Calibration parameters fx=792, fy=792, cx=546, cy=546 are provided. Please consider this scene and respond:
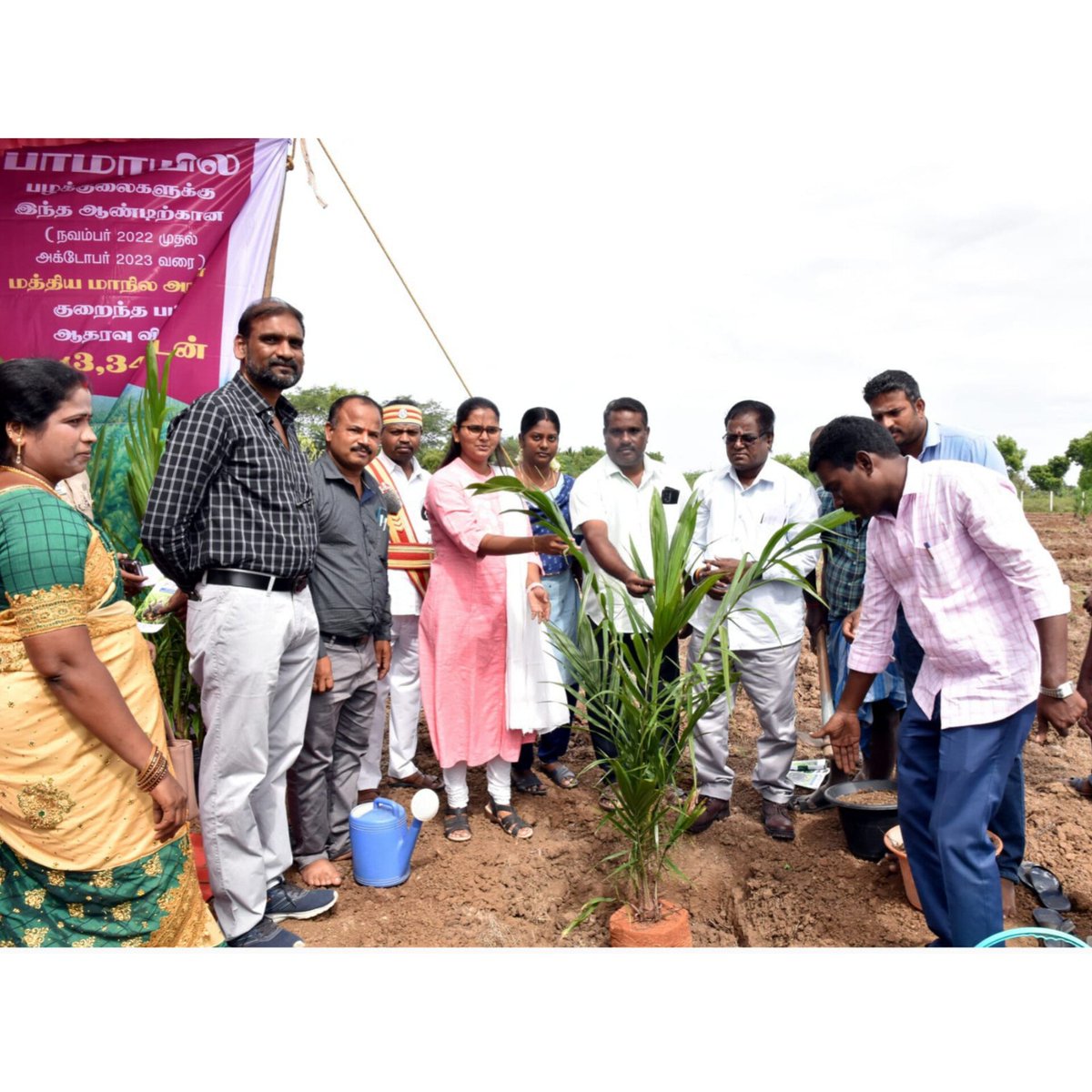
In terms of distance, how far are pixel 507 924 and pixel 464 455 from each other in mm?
1795

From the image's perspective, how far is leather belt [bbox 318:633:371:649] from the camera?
2.95 m

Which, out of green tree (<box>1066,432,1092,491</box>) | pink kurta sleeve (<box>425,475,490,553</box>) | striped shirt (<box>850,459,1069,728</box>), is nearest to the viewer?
striped shirt (<box>850,459,1069,728</box>)

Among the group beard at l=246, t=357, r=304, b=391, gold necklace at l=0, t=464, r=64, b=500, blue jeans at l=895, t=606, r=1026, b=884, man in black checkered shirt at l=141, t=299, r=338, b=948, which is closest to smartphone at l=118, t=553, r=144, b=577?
man in black checkered shirt at l=141, t=299, r=338, b=948

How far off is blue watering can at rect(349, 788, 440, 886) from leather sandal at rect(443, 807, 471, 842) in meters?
0.33

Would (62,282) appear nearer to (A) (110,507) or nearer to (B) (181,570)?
(A) (110,507)

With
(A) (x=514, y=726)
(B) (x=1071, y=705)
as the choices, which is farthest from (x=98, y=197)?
(B) (x=1071, y=705)

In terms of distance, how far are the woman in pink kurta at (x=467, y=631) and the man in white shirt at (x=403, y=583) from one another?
498 mm

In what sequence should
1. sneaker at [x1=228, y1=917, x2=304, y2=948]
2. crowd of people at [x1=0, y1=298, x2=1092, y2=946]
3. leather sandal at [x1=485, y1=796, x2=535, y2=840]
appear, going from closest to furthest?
crowd of people at [x1=0, y1=298, x2=1092, y2=946]
sneaker at [x1=228, y1=917, x2=304, y2=948]
leather sandal at [x1=485, y1=796, x2=535, y2=840]

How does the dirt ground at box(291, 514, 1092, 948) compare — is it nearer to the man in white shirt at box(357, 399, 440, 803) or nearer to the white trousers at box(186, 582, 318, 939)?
the man in white shirt at box(357, 399, 440, 803)

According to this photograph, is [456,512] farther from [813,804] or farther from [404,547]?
[813,804]

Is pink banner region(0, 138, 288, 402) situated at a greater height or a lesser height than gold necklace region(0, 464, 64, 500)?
greater

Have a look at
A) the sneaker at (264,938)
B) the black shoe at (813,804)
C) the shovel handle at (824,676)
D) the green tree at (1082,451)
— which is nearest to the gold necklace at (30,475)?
the sneaker at (264,938)

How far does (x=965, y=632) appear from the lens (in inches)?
81.0

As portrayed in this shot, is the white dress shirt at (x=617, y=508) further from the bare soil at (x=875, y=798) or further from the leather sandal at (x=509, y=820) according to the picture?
the bare soil at (x=875, y=798)
